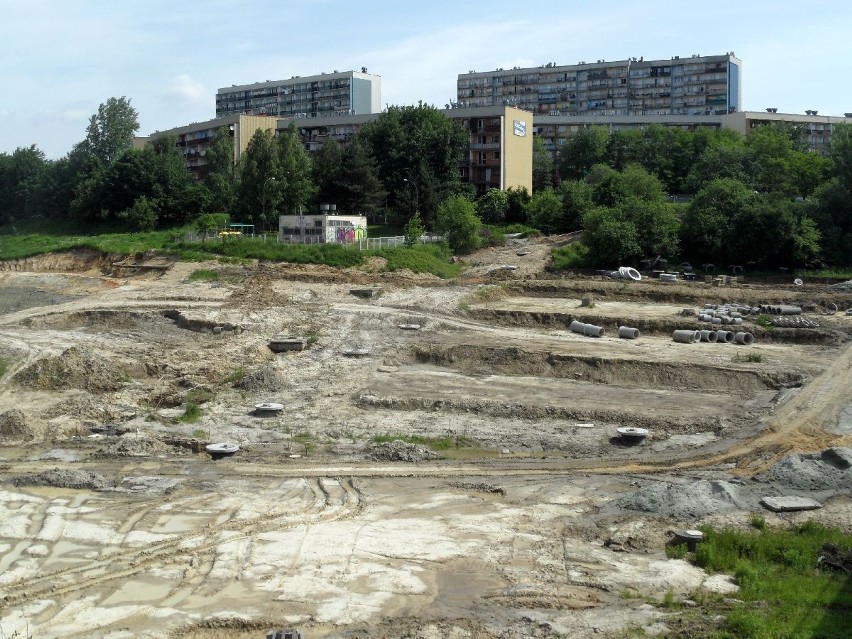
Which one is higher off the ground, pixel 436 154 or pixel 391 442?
pixel 436 154

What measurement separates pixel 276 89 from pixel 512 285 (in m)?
103

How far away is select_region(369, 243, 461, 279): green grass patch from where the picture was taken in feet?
167

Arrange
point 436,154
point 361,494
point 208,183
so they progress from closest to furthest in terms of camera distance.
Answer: point 361,494
point 436,154
point 208,183

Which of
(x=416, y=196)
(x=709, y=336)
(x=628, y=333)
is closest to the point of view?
(x=709, y=336)

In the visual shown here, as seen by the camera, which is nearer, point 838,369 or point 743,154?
point 838,369

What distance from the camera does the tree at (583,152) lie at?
88.5 m

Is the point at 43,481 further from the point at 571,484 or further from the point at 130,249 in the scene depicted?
the point at 130,249

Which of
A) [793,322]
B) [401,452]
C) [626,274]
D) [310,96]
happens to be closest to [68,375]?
[401,452]

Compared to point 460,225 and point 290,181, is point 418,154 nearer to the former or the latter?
point 290,181

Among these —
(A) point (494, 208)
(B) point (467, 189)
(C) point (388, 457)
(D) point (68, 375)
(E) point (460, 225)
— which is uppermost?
(B) point (467, 189)

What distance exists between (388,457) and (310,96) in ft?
394

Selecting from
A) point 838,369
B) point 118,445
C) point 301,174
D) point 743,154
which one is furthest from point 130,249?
point 743,154

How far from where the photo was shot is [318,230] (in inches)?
2170

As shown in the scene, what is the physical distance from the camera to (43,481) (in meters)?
18.9
